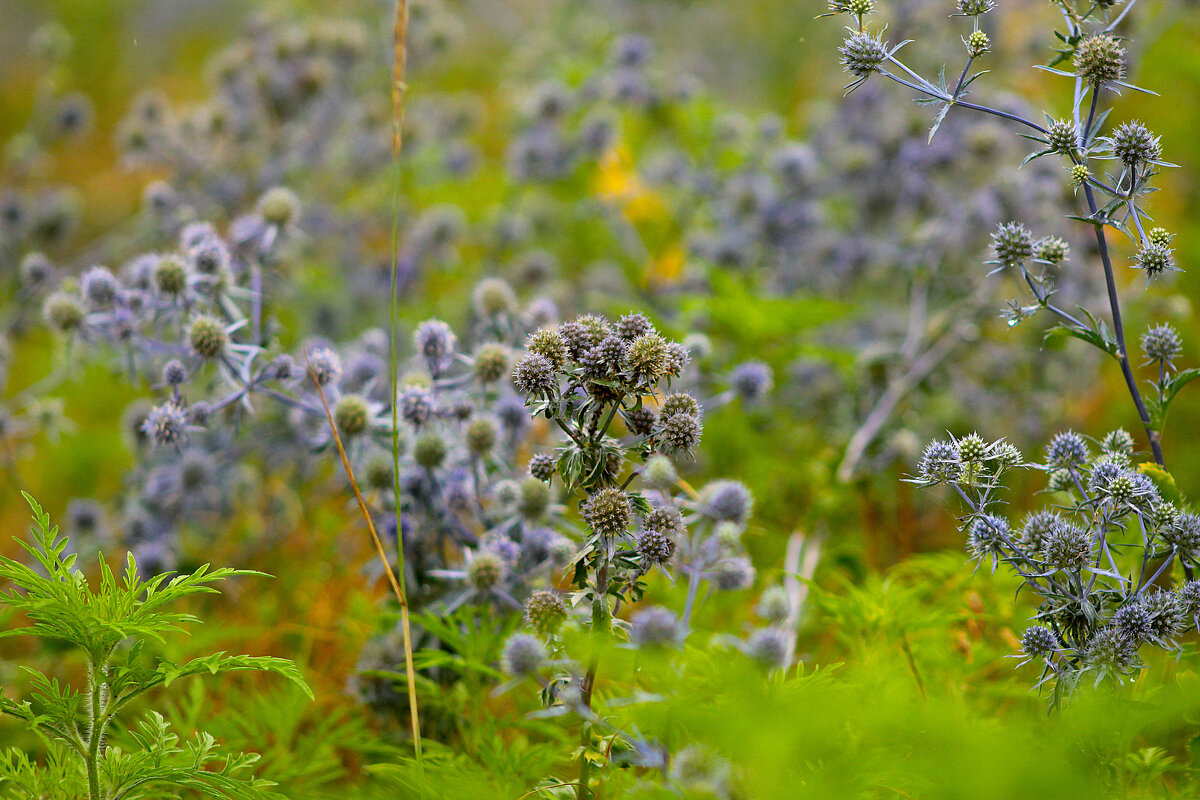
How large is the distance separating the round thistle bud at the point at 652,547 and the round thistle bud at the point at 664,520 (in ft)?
0.05

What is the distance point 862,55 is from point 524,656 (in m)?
1.10

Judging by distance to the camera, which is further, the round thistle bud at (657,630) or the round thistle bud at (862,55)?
the round thistle bud at (862,55)

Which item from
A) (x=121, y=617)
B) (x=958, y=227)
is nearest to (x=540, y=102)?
(x=958, y=227)

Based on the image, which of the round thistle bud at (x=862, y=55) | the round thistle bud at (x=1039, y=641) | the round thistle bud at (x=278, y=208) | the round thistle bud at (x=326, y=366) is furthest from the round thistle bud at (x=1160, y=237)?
the round thistle bud at (x=278, y=208)

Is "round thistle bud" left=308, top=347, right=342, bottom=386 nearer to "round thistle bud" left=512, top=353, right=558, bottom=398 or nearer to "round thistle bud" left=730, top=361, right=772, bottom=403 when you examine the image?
"round thistle bud" left=512, top=353, right=558, bottom=398

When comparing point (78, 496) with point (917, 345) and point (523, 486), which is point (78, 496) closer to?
point (523, 486)

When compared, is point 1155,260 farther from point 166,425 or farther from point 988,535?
point 166,425

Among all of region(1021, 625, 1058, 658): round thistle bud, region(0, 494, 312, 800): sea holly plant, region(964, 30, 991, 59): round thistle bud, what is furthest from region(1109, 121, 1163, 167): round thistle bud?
region(0, 494, 312, 800): sea holly plant

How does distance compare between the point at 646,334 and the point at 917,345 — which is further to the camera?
the point at 917,345

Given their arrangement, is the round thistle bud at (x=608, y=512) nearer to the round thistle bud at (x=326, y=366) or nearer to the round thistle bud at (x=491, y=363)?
the round thistle bud at (x=491, y=363)

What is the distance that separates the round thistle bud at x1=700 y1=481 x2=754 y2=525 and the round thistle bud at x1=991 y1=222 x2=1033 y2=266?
2.26ft

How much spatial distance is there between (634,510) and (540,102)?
2.83 m

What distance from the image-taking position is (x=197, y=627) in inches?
94.5

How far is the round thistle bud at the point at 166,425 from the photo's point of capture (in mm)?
1910
